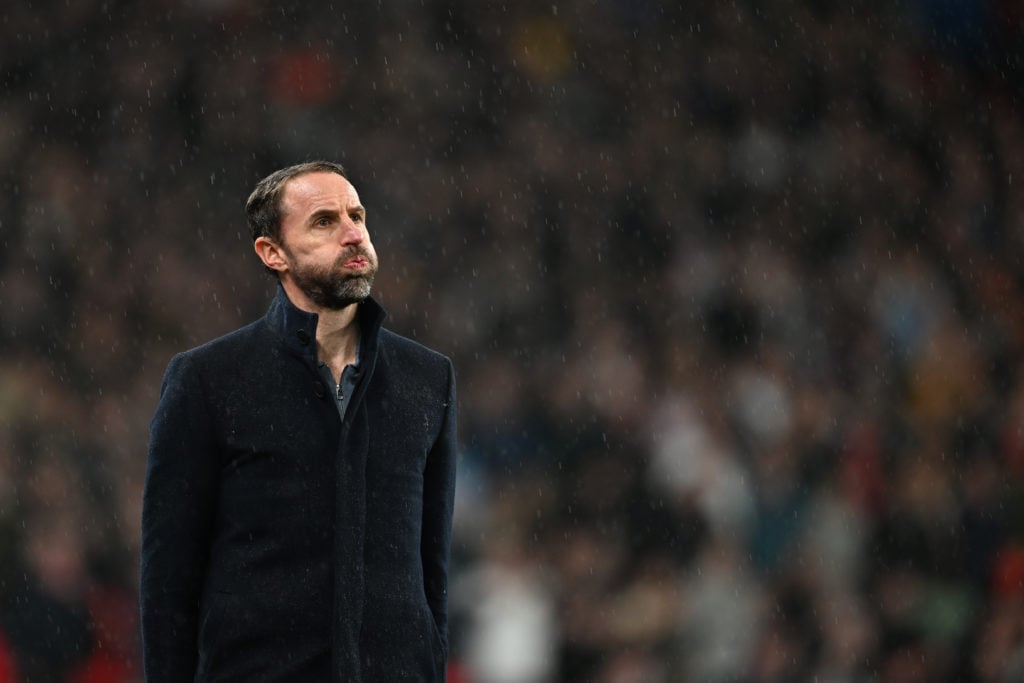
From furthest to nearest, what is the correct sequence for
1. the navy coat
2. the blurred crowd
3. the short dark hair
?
the blurred crowd → the short dark hair → the navy coat

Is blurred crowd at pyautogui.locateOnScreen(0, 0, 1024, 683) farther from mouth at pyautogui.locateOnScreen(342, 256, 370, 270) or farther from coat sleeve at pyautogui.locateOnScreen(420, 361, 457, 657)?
mouth at pyautogui.locateOnScreen(342, 256, 370, 270)

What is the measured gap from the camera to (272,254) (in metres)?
2.09

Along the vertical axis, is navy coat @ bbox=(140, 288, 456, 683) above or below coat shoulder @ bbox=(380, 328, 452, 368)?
below

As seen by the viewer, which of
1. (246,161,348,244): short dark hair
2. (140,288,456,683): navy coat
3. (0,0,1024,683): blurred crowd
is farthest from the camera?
(0,0,1024,683): blurred crowd

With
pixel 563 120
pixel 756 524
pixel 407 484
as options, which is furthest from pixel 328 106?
pixel 407 484

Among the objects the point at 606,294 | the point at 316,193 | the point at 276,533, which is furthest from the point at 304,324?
the point at 606,294

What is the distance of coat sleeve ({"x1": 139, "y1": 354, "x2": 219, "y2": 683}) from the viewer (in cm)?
197

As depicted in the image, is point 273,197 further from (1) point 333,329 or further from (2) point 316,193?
(1) point 333,329

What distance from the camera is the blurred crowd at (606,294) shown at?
5910 mm

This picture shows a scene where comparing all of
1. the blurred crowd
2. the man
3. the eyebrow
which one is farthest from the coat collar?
the blurred crowd

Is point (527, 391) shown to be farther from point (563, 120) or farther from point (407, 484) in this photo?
point (407, 484)

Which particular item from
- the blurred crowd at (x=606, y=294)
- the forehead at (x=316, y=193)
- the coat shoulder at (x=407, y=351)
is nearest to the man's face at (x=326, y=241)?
the forehead at (x=316, y=193)

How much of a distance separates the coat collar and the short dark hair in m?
0.08

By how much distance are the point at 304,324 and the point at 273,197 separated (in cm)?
17
